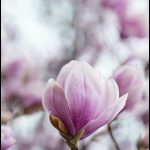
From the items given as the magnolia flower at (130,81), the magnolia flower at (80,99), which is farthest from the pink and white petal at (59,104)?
the magnolia flower at (130,81)

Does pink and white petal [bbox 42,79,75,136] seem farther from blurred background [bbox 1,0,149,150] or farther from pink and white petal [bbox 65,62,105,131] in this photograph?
blurred background [bbox 1,0,149,150]

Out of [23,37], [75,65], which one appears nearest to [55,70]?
[23,37]

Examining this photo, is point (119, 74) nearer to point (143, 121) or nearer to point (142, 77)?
point (142, 77)

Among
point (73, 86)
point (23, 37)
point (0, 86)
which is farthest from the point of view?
point (23, 37)

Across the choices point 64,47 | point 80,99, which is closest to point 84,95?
point 80,99

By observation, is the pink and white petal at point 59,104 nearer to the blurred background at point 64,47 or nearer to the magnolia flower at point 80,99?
the magnolia flower at point 80,99

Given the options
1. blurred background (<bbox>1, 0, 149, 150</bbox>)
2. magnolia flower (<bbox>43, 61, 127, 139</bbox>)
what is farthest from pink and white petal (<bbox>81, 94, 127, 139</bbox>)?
blurred background (<bbox>1, 0, 149, 150</bbox>)

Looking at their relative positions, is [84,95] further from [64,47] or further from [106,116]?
[64,47]

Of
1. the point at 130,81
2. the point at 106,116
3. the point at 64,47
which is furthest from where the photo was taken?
the point at 64,47
